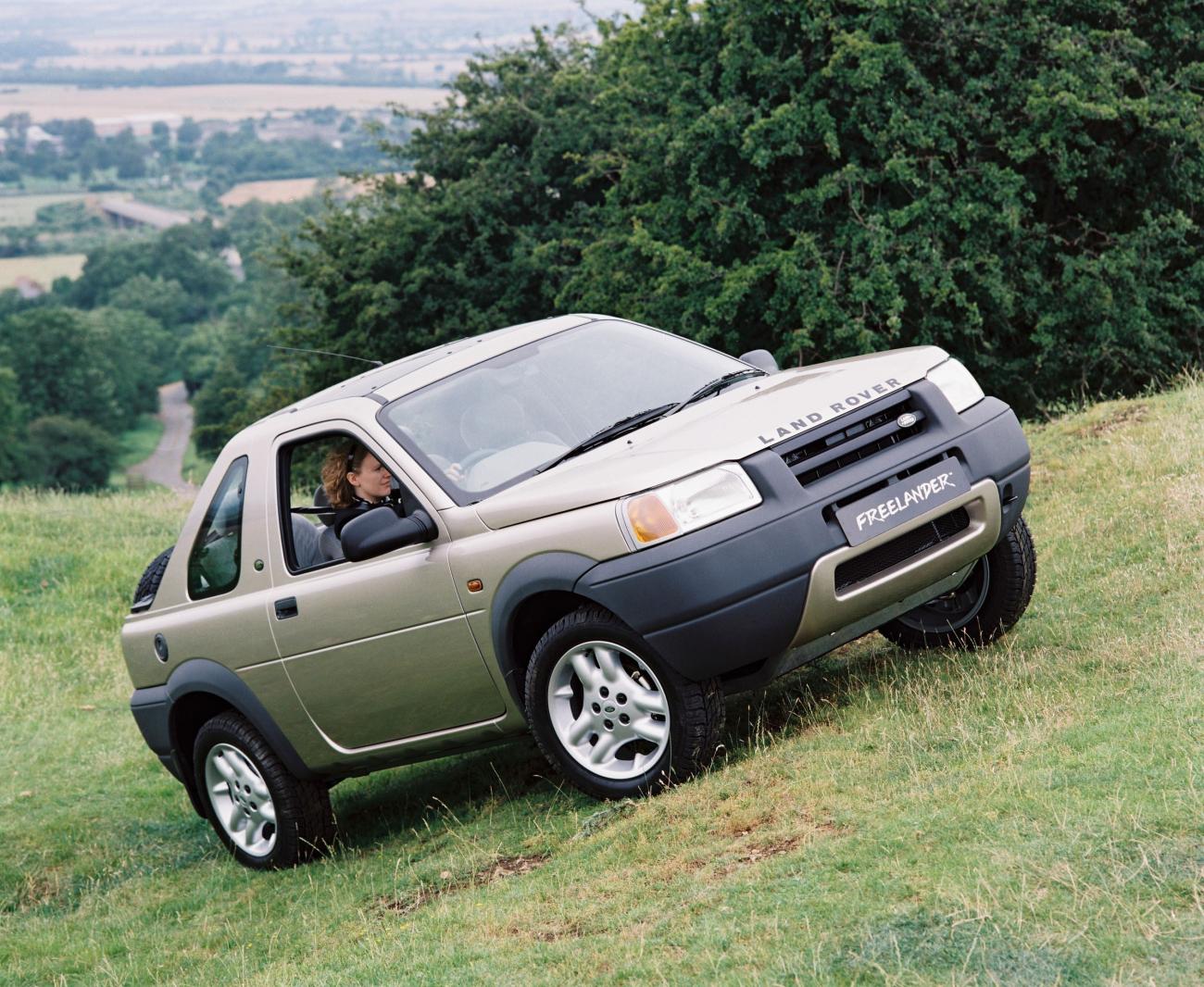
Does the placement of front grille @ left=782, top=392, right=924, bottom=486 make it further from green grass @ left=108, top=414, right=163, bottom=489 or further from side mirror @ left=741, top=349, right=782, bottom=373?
green grass @ left=108, top=414, right=163, bottom=489

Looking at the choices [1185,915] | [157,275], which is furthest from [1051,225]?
[157,275]

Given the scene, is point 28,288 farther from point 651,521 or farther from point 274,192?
point 651,521

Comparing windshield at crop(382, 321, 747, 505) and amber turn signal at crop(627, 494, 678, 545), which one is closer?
amber turn signal at crop(627, 494, 678, 545)

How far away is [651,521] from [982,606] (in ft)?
7.19

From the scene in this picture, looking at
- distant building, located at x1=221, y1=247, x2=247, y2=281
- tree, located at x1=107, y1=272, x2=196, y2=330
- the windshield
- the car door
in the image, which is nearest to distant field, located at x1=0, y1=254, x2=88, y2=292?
tree, located at x1=107, y1=272, x2=196, y2=330

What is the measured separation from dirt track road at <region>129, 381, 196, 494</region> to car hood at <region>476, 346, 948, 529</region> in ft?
259

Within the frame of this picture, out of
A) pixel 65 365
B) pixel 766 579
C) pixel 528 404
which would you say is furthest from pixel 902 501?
pixel 65 365

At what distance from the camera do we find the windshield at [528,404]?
20.8 feet

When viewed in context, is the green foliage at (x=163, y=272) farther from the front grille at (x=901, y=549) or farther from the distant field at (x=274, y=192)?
the front grille at (x=901, y=549)

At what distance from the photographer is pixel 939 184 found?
1984cm

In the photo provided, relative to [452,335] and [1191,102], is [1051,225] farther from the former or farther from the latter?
[452,335]

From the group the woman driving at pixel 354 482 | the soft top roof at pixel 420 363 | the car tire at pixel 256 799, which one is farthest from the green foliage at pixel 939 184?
the car tire at pixel 256 799

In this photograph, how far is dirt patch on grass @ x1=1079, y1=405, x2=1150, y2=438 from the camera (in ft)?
40.0

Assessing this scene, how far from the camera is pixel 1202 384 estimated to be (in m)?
13.5
